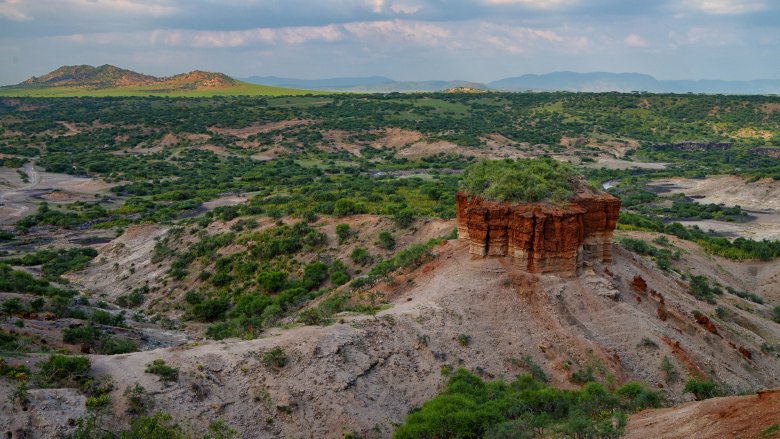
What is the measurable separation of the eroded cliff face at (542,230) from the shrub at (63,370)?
13.0m

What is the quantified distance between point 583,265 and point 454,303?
5.18 m

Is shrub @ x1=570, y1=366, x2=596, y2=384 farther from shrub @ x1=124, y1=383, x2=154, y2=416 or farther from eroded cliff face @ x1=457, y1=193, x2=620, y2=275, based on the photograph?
shrub @ x1=124, y1=383, x2=154, y2=416

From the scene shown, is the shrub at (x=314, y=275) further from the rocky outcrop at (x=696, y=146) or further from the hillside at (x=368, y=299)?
the rocky outcrop at (x=696, y=146)

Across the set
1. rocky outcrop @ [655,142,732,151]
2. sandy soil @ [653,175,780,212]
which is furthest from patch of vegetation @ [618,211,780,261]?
rocky outcrop @ [655,142,732,151]

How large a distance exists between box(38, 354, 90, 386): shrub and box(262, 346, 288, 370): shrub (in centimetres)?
412

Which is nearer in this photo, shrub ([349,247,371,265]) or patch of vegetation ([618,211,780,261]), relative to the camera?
shrub ([349,247,371,265])

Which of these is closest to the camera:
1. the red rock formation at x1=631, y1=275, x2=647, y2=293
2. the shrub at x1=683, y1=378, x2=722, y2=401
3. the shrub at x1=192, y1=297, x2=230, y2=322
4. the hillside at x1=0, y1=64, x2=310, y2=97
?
the shrub at x1=683, y1=378, x2=722, y2=401

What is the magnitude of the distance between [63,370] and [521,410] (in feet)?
34.7

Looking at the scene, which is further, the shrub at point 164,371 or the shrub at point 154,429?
the shrub at point 164,371

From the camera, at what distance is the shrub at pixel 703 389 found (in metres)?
17.3

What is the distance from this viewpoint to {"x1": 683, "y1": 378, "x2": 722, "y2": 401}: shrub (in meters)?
17.3

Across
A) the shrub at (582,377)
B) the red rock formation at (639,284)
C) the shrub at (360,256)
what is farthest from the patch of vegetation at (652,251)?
the shrub at (582,377)

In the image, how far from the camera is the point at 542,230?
801 inches

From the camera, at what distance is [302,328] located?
58.9 ft
